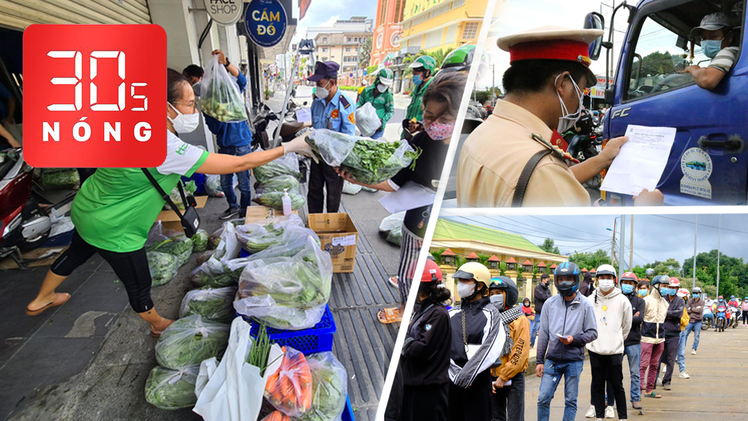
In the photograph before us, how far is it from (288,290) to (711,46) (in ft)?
5.95

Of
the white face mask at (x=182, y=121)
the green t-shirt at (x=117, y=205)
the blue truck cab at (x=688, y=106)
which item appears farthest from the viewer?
the white face mask at (x=182, y=121)

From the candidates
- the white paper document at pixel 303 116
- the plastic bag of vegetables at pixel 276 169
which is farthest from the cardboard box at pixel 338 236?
the white paper document at pixel 303 116

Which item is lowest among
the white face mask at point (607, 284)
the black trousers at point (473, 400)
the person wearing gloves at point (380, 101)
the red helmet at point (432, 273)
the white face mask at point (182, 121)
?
the black trousers at point (473, 400)

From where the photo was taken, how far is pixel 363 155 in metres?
1.95

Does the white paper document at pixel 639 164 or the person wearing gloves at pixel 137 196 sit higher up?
the white paper document at pixel 639 164

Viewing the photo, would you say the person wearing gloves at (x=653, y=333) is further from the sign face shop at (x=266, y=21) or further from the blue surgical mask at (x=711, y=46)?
the sign face shop at (x=266, y=21)

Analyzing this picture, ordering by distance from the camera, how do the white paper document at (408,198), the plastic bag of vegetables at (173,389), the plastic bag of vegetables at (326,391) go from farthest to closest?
1. the plastic bag of vegetables at (173,389)
2. the plastic bag of vegetables at (326,391)
3. the white paper document at (408,198)

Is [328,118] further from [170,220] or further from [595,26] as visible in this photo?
[595,26]

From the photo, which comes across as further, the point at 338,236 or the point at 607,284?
the point at 338,236

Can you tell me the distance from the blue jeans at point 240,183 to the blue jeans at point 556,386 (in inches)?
150

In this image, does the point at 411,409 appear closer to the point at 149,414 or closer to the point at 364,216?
the point at 149,414

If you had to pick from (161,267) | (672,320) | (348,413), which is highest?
(672,320)

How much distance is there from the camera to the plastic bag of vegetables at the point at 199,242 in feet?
12.1

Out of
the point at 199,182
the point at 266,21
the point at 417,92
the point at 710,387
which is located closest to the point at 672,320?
the point at 710,387
